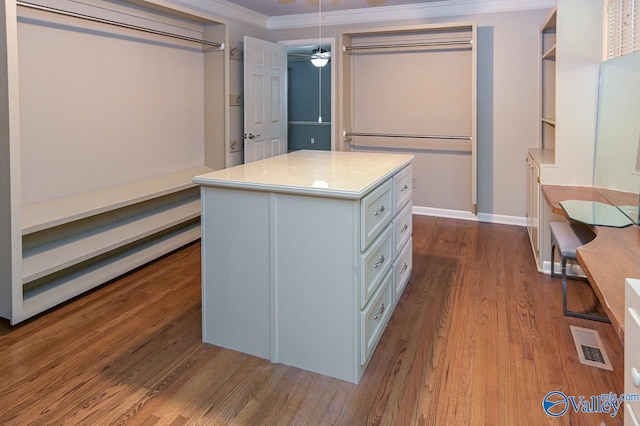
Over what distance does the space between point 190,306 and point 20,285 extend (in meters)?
0.93

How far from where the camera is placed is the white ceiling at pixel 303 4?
473 cm

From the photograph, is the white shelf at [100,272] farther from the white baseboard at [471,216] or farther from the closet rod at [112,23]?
the white baseboard at [471,216]

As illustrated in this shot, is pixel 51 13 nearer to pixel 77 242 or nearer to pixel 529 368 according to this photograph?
pixel 77 242

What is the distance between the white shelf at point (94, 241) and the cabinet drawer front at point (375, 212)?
1.97 metres

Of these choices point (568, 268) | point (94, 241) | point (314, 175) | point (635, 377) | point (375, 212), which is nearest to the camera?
point (635, 377)

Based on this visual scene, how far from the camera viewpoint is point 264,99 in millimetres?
5121

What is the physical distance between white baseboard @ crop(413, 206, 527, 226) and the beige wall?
5 cm

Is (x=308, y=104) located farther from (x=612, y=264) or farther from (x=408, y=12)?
(x=612, y=264)

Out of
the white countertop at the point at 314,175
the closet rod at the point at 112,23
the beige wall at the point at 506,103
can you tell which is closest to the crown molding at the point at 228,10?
the closet rod at the point at 112,23

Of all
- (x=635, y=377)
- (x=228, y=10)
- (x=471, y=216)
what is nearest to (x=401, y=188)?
(x=635, y=377)

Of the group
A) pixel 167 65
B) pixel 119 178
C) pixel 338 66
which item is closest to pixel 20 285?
pixel 119 178

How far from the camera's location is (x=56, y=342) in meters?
2.35

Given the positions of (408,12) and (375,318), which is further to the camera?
(408,12)

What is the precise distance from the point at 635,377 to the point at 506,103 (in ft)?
13.6
